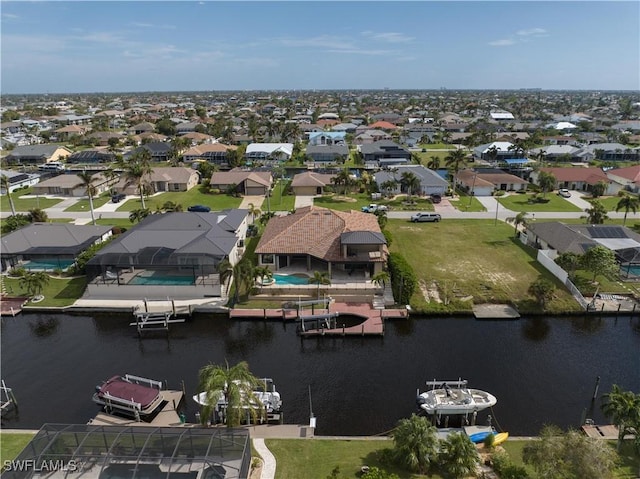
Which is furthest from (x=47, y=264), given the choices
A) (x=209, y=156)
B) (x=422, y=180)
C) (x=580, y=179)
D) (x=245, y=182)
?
(x=580, y=179)

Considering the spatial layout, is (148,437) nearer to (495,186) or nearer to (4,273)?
(4,273)

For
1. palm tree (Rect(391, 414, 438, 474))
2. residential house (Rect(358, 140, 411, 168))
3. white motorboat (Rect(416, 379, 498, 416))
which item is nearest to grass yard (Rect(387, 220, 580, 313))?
white motorboat (Rect(416, 379, 498, 416))

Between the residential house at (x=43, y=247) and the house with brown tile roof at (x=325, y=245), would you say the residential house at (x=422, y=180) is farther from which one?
the residential house at (x=43, y=247)

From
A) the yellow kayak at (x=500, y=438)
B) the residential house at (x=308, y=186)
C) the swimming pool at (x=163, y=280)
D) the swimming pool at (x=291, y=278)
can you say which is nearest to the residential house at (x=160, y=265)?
the swimming pool at (x=163, y=280)

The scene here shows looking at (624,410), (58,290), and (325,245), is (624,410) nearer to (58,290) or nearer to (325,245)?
(325,245)

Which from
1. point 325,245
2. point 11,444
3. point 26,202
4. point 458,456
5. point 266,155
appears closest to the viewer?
point 458,456

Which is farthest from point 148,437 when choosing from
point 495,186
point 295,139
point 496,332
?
point 295,139

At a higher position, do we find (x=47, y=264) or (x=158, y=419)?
(x=47, y=264)
